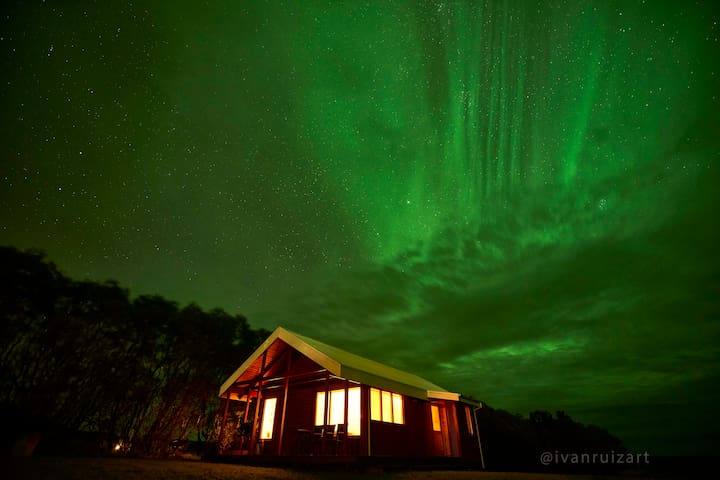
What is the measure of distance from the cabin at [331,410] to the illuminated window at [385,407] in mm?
32

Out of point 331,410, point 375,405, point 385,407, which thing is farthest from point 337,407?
point 385,407

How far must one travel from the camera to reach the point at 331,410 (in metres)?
12.3

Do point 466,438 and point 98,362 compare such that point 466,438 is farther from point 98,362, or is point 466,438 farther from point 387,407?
point 98,362

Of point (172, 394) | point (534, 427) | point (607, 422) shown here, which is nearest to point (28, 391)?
point (172, 394)

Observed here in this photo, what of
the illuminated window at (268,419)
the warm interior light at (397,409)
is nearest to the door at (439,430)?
the warm interior light at (397,409)

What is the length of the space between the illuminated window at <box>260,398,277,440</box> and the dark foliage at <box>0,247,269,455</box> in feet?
18.3

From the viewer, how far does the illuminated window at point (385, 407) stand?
11766mm

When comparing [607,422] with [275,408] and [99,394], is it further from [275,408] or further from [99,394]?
[99,394]

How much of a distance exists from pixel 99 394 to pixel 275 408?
790 centimetres

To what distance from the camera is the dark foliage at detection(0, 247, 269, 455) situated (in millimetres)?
12867

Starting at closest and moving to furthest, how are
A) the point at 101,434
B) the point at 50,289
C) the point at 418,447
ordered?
the point at 418,447
the point at 50,289
the point at 101,434

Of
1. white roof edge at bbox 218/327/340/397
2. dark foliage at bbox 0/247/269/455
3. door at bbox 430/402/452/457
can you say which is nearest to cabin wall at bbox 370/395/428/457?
door at bbox 430/402/452/457

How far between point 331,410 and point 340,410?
41 cm

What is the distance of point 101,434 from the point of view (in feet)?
48.1
